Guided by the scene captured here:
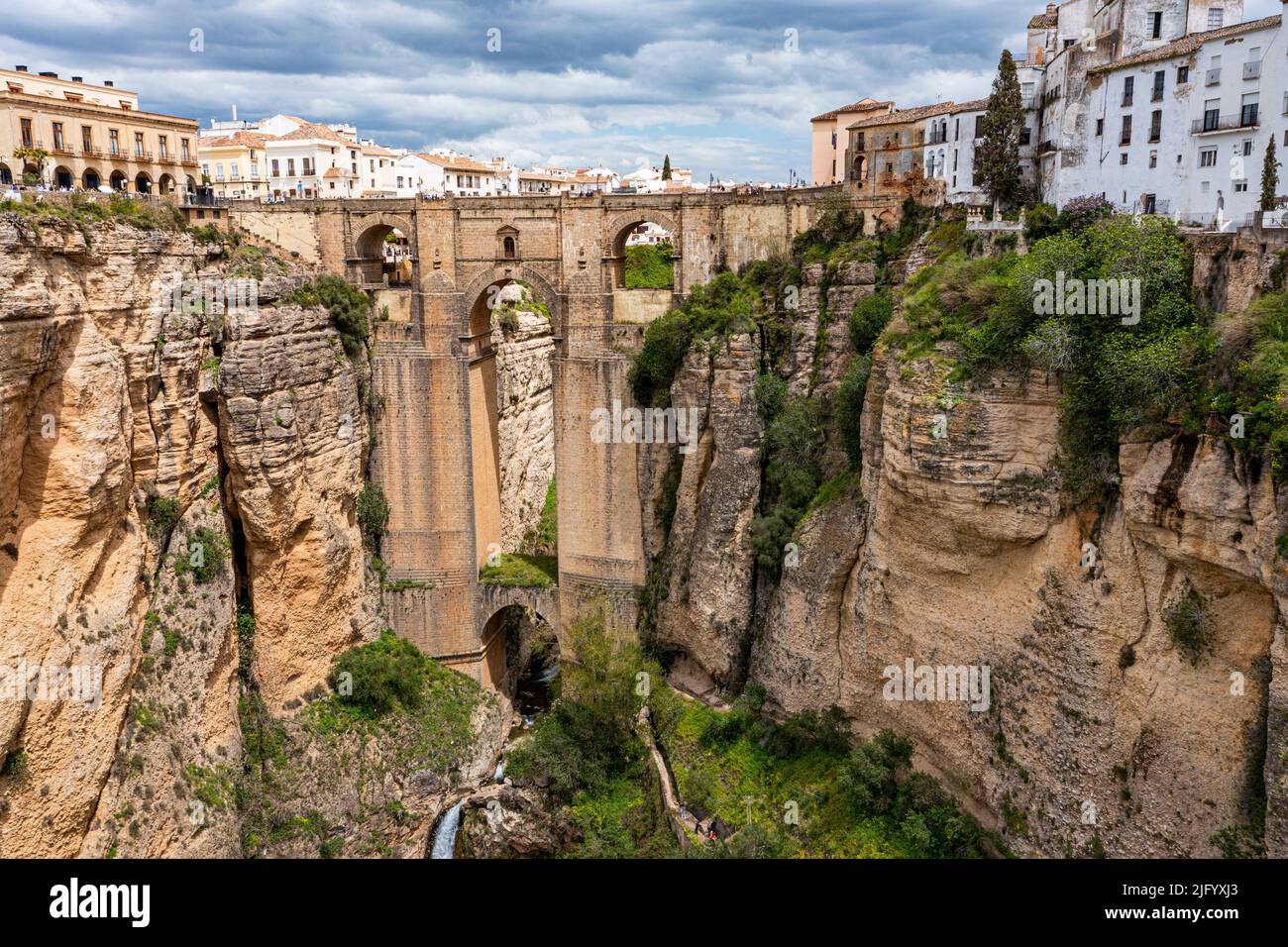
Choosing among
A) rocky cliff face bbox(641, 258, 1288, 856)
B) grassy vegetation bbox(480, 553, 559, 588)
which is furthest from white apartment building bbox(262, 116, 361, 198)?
rocky cliff face bbox(641, 258, 1288, 856)

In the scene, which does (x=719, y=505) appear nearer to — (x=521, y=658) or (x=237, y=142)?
(x=521, y=658)

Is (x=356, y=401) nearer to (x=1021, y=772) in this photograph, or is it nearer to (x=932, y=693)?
(x=932, y=693)

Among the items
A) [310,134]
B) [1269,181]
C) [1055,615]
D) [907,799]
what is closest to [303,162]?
[310,134]

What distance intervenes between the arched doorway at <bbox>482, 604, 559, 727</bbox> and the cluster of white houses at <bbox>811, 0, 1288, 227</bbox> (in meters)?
16.1

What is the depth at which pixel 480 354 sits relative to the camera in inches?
1089

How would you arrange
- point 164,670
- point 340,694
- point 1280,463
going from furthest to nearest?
point 340,694
point 164,670
point 1280,463

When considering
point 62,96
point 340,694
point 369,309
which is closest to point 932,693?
point 340,694

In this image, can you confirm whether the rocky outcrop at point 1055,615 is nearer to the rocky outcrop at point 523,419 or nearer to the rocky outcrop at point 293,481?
the rocky outcrop at point 293,481

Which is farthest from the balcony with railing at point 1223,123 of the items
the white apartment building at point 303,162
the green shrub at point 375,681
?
the white apartment building at point 303,162

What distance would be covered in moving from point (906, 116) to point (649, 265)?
10879 mm

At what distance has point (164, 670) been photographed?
18.9m

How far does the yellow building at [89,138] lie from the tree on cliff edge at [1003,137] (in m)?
21.3

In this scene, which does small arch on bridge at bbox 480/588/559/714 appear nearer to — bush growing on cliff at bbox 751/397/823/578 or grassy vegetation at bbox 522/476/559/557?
grassy vegetation at bbox 522/476/559/557

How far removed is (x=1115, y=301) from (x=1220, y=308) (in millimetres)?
1340
